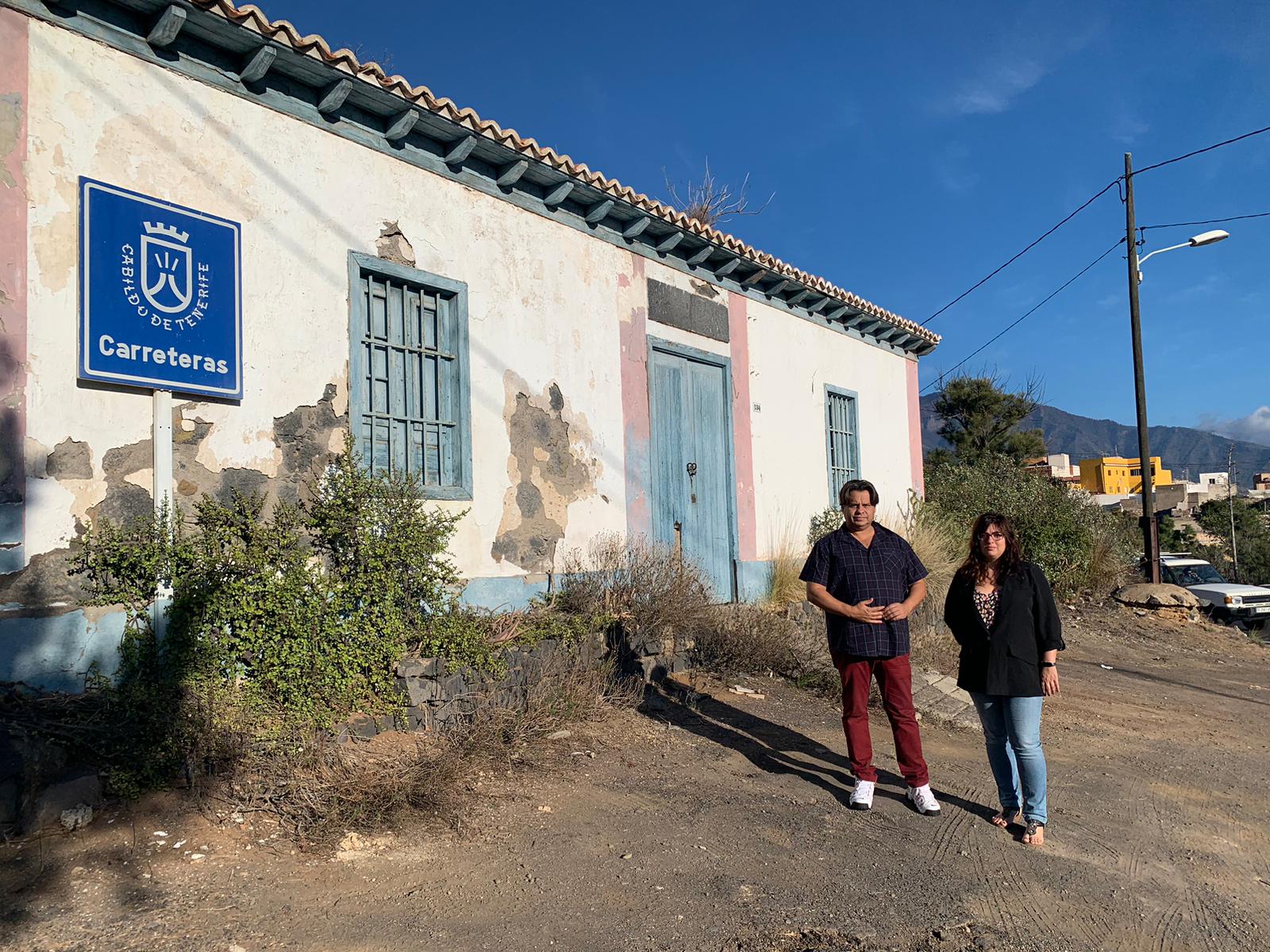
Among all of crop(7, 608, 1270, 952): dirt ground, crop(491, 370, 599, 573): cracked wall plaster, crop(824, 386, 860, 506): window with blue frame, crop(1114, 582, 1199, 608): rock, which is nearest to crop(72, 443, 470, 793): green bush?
crop(7, 608, 1270, 952): dirt ground

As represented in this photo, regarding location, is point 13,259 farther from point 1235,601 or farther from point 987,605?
point 1235,601

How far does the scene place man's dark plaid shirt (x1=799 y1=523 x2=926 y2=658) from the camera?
477 cm

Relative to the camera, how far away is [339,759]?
4547mm

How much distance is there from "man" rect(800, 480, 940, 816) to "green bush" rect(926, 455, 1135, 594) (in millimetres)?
9175

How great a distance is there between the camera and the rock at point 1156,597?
13.6 m

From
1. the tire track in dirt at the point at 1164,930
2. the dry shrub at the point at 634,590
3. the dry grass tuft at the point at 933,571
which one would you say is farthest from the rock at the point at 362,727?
the dry grass tuft at the point at 933,571

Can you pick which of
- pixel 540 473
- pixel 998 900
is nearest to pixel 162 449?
pixel 540 473

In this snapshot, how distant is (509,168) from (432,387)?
1957 mm

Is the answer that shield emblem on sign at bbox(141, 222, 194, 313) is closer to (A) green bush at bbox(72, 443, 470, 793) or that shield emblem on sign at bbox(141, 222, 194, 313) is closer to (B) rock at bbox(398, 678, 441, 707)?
(A) green bush at bbox(72, 443, 470, 793)

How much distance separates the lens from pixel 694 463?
31.1 feet

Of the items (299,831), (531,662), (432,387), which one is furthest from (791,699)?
(299,831)

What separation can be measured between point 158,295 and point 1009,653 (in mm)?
4931

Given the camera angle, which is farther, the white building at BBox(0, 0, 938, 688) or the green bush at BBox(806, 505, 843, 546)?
the green bush at BBox(806, 505, 843, 546)

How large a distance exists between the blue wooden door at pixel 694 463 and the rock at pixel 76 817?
5.61 meters
